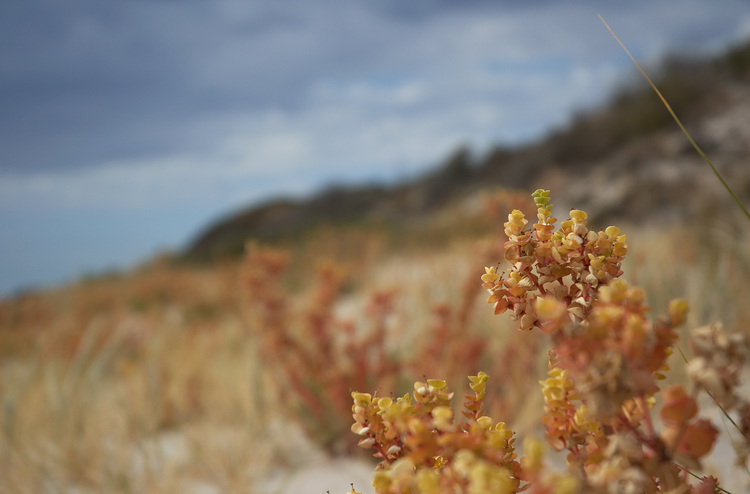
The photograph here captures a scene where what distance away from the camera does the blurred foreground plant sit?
15.7 inches

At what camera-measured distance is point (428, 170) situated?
61.8 feet

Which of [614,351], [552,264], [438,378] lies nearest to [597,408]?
[614,351]

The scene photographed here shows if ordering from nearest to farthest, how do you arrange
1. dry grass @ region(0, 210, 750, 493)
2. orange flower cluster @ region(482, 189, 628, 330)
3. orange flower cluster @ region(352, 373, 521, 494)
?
1. orange flower cluster @ region(352, 373, 521, 494)
2. orange flower cluster @ region(482, 189, 628, 330)
3. dry grass @ region(0, 210, 750, 493)

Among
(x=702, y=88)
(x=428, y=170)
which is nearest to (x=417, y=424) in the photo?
(x=702, y=88)

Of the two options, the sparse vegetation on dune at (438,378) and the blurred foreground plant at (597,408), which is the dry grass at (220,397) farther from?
the blurred foreground plant at (597,408)

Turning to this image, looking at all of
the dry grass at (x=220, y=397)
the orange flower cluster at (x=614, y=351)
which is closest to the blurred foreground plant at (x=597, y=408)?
the orange flower cluster at (x=614, y=351)

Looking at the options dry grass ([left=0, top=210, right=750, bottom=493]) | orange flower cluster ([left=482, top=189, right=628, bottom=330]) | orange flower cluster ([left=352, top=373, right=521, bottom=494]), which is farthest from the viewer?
dry grass ([left=0, top=210, right=750, bottom=493])

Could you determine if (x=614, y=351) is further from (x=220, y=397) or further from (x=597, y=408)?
(x=220, y=397)

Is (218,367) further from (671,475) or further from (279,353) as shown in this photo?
(671,475)

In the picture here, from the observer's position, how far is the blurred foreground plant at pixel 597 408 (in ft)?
1.31

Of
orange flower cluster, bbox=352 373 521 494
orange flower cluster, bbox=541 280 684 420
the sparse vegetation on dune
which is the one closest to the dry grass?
the sparse vegetation on dune

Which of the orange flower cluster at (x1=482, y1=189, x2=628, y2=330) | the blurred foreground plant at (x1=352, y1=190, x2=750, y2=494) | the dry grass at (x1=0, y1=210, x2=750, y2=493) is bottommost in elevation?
the blurred foreground plant at (x1=352, y1=190, x2=750, y2=494)

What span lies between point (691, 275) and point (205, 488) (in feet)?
8.76

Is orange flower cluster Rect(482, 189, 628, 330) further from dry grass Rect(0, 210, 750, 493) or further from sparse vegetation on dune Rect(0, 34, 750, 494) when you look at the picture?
dry grass Rect(0, 210, 750, 493)
